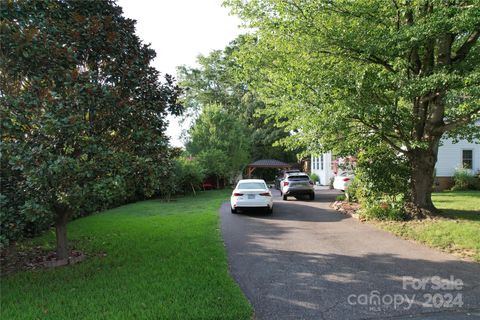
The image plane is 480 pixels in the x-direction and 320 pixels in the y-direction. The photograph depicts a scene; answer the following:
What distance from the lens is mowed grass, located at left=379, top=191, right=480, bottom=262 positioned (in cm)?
816

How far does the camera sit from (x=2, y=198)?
17.9 feet

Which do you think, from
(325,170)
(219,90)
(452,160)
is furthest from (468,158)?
(219,90)

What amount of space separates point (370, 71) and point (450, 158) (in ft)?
53.8

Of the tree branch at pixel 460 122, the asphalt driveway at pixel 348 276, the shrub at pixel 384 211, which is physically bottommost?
the asphalt driveway at pixel 348 276

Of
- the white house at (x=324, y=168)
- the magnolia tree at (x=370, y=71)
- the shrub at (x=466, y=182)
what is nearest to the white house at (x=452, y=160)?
the shrub at (x=466, y=182)

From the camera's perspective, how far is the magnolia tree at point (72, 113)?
18.6ft

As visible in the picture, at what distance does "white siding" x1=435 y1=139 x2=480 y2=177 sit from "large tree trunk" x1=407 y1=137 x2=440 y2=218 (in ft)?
44.5

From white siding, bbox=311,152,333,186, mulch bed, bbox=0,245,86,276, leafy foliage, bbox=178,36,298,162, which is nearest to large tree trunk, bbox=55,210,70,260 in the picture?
mulch bed, bbox=0,245,86,276

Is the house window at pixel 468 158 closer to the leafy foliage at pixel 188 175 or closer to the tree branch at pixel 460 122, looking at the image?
the tree branch at pixel 460 122

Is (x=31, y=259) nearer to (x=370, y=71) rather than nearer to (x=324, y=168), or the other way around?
(x=370, y=71)

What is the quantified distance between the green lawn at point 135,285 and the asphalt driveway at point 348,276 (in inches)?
19.1

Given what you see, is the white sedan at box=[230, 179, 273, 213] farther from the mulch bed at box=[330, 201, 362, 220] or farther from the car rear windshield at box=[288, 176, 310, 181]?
the car rear windshield at box=[288, 176, 310, 181]

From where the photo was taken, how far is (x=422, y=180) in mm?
11555

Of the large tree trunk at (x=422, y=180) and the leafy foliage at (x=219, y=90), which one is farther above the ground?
the leafy foliage at (x=219, y=90)
